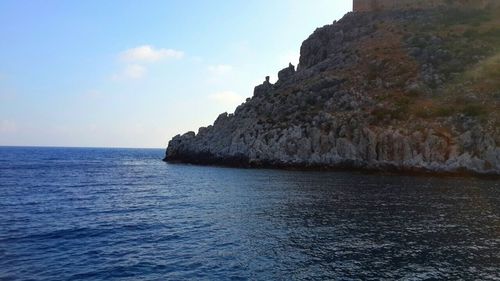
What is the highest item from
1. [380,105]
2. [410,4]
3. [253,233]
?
[410,4]

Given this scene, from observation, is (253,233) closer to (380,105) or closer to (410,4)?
(380,105)

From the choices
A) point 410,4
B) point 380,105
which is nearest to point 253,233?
point 380,105

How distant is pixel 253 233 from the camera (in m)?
39.6

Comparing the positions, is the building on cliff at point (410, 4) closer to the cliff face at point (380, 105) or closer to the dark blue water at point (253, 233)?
the cliff face at point (380, 105)

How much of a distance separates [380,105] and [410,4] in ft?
246

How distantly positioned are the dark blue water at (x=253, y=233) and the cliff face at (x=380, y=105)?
20589mm

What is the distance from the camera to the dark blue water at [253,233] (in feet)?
93.7

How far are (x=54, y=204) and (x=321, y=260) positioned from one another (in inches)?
1491

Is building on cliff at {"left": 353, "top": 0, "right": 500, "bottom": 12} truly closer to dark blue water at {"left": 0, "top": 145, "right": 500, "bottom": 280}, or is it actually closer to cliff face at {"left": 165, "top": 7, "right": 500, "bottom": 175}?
cliff face at {"left": 165, "top": 7, "right": 500, "bottom": 175}

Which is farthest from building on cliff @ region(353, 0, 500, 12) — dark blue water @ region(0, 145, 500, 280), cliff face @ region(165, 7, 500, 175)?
dark blue water @ region(0, 145, 500, 280)

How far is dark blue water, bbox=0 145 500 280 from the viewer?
28547mm

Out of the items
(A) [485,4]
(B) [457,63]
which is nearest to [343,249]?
(B) [457,63]

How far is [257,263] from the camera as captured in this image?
3027cm

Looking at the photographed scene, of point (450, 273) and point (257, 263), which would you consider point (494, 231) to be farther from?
point (257, 263)
